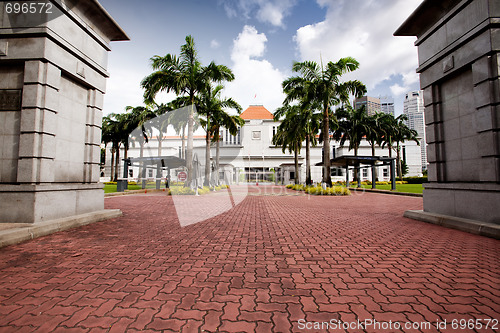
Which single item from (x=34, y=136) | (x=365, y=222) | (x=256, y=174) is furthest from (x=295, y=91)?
(x=256, y=174)

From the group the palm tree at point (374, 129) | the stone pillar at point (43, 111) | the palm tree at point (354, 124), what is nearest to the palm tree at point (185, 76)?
the stone pillar at point (43, 111)

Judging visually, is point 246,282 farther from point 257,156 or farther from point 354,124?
point 257,156

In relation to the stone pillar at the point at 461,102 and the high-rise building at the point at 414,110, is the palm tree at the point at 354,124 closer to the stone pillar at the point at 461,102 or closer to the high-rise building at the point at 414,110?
the stone pillar at the point at 461,102

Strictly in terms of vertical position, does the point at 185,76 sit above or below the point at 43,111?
above

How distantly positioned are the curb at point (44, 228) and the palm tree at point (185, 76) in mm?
11877

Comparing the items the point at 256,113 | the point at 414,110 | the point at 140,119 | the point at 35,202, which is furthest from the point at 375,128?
the point at 414,110

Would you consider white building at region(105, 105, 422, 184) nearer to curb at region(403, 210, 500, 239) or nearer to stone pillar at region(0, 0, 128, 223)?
curb at region(403, 210, 500, 239)

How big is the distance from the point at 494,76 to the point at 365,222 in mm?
4321

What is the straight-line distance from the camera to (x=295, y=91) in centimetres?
1989

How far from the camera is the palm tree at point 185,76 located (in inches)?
650

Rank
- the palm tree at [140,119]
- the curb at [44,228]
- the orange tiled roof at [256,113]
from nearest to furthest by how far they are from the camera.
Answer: the curb at [44,228] < the palm tree at [140,119] < the orange tiled roof at [256,113]

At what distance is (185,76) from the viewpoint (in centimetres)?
1667

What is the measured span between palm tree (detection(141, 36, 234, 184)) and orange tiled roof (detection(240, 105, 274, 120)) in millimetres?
32887

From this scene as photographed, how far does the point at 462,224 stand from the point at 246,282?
5.43 meters
